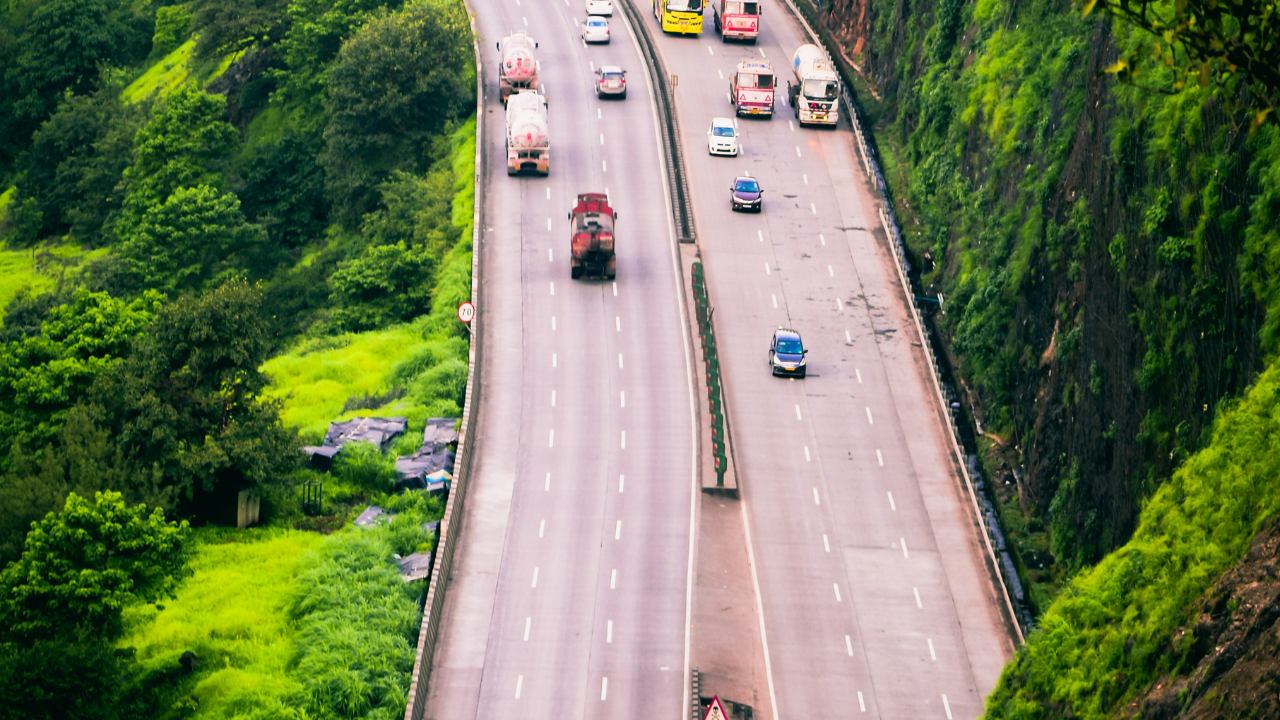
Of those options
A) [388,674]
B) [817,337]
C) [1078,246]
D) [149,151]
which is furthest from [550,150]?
[388,674]

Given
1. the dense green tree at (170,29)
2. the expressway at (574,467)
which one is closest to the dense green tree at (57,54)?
the dense green tree at (170,29)

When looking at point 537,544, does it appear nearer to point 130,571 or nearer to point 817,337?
point 130,571

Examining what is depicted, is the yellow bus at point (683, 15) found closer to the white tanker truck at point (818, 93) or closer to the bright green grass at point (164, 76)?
the white tanker truck at point (818, 93)

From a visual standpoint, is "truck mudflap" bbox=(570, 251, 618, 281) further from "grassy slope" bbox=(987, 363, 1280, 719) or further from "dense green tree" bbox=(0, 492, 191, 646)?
"grassy slope" bbox=(987, 363, 1280, 719)

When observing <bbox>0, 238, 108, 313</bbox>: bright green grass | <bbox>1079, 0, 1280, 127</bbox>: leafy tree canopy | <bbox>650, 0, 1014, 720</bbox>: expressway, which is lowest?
<bbox>0, 238, 108, 313</bbox>: bright green grass

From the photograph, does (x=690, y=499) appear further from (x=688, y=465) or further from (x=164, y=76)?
(x=164, y=76)

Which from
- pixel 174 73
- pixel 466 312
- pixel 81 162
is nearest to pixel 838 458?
pixel 466 312

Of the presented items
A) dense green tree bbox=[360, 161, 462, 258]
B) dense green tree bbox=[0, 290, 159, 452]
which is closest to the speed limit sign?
dense green tree bbox=[360, 161, 462, 258]
